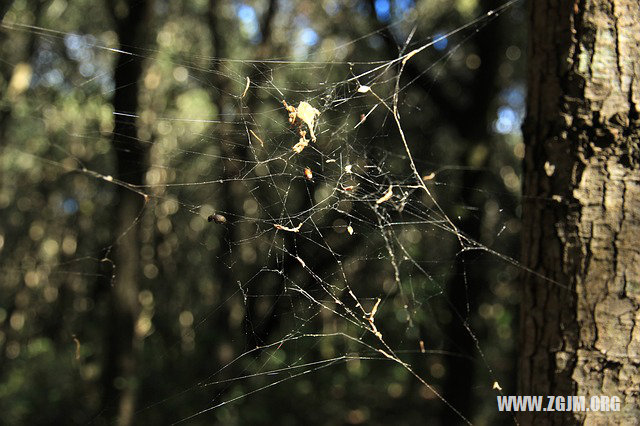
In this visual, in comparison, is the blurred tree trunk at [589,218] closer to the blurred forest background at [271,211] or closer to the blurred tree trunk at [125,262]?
the blurred forest background at [271,211]

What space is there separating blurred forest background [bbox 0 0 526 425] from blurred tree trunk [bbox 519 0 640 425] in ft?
1.06

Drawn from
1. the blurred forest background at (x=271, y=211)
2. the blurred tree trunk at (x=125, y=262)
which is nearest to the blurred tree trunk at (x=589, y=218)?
the blurred forest background at (x=271, y=211)

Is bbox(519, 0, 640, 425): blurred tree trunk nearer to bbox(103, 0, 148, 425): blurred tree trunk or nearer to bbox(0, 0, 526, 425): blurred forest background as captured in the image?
bbox(0, 0, 526, 425): blurred forest background

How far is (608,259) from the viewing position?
1575mm

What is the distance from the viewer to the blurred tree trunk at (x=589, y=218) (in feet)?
5.09

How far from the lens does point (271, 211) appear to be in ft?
8.17

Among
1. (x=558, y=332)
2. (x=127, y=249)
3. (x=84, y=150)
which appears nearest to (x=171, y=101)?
(x=84, y=150)

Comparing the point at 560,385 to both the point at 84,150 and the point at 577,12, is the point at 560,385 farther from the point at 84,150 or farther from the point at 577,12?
the point at 84,150

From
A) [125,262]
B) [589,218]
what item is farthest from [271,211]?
[125,262]

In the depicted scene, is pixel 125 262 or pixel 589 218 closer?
pixel 589 218

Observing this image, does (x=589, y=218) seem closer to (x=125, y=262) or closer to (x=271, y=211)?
(x=271, y=211)

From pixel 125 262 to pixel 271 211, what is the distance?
3076mm

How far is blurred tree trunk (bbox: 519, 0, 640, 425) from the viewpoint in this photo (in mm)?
1551

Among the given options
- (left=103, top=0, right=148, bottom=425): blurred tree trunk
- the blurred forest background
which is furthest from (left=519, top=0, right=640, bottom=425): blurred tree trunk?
Answer: (left=103, top=0, right=148, bottom=425): blurred tree trunk
